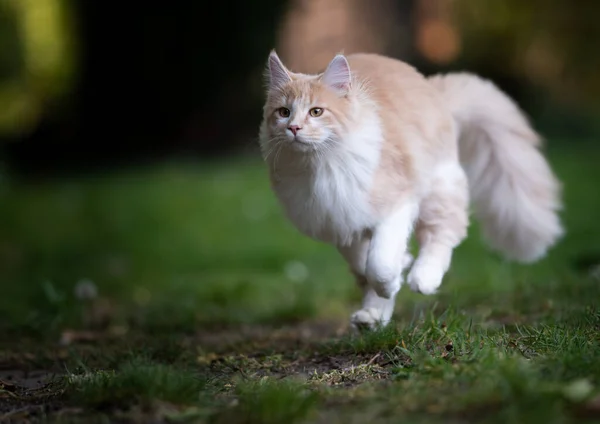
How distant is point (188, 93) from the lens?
13.4 m

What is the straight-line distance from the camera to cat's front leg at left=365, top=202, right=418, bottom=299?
3664 mm

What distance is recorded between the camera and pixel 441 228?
13.2 feet

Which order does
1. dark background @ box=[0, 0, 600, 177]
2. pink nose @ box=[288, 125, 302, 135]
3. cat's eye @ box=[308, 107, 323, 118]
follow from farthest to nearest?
dark background @ box=[0, 0, 600, 177]
cat's eye @ box=[308, 107, 323, 118]
pink nose @ box=[288, 125, 302, 135]

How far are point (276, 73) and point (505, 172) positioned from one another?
148 cm

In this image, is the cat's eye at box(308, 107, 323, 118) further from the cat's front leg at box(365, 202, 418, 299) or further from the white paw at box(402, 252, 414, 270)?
the white paw at box(402, 252, 414, 270)

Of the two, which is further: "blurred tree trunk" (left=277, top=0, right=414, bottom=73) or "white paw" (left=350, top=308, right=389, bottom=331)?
"blurred tree trunk" (left=277, top=0, right=414, bottom=73)

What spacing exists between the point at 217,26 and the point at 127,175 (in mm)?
2921

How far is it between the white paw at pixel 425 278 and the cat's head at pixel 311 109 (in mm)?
750

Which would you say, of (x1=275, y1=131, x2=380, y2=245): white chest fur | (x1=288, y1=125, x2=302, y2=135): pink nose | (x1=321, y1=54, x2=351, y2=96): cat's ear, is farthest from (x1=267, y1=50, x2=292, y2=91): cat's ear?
(x1=275, y1=131, x2=380, y2=245): white chest fur

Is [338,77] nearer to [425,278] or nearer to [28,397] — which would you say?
[425,278]

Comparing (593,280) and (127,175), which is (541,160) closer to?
(593,280)

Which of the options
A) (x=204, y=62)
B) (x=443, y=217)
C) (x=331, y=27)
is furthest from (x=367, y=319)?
(x=331, y=27)

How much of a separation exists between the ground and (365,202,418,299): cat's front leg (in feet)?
0.65

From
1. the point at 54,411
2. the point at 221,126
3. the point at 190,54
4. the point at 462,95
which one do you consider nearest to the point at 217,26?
the point at 190,54
